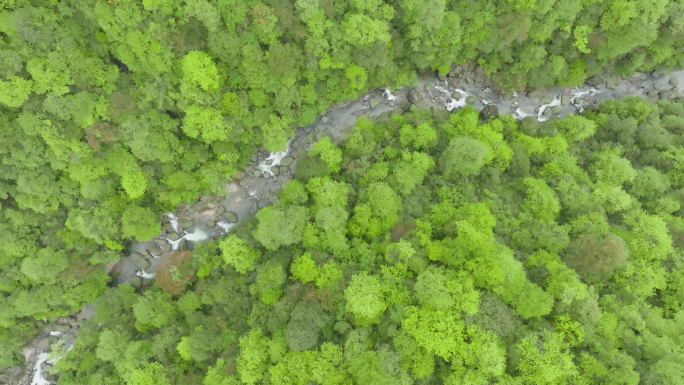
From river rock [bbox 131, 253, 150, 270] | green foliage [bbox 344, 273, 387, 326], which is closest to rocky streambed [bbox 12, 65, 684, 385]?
river rock [bbox 131, 253, 150, 270]

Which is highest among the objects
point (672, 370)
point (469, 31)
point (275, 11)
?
point (275, 11)

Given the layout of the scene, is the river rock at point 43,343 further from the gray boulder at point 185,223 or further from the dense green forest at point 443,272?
the gray boulder at point 185,223

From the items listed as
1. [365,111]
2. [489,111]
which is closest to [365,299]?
[365,111]

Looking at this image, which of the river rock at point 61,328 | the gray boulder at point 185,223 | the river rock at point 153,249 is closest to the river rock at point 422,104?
the gray boulder at point 185,223

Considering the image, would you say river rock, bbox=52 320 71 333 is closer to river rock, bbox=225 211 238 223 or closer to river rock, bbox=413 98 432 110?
river rock, bbox=225 211 238 223

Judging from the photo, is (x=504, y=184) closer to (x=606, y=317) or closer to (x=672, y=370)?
(x=606, y=317)

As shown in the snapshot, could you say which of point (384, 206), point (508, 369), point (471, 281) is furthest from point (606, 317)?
point (384, 206)

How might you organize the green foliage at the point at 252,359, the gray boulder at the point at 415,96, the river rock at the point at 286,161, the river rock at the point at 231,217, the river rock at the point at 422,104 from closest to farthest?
the green foliage at the point at 252,359, the river rock at the point at 231,217, the river rock at the point at 286,161, the gray boulder at the point at 415,96, the river rock at the point at 422,104
